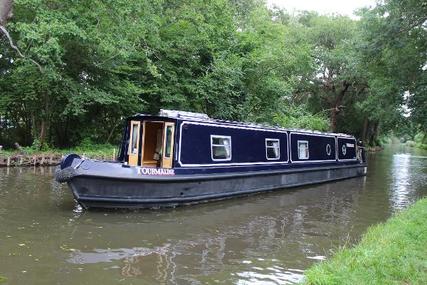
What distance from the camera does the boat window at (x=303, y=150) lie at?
1708 cm

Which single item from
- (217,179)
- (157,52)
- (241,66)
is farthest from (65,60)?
(217,179)

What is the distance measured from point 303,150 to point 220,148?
5358 mm

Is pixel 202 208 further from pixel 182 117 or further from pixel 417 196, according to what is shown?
pixel 417 196

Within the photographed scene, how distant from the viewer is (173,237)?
28.3 ft

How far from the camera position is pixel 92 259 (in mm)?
6957

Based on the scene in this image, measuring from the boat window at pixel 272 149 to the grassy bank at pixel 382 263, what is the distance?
727 centimetres

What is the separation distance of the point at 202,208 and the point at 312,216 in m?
2.76

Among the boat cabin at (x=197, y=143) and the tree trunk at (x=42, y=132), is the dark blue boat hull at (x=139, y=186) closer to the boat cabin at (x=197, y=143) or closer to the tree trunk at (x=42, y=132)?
the boat cabin at (x=197, y=143)

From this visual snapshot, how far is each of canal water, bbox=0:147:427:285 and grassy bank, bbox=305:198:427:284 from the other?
87 centimetres

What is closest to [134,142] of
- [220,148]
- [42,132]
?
[220,148]

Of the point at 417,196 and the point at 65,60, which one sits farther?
the point at 65,60

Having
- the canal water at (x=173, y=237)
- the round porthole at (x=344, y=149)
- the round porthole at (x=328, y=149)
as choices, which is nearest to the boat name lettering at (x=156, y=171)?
the canal water at (x=173, y=237)

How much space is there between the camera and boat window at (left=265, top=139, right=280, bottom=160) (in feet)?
49.7

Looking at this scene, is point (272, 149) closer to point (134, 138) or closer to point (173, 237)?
point (134, 138)
